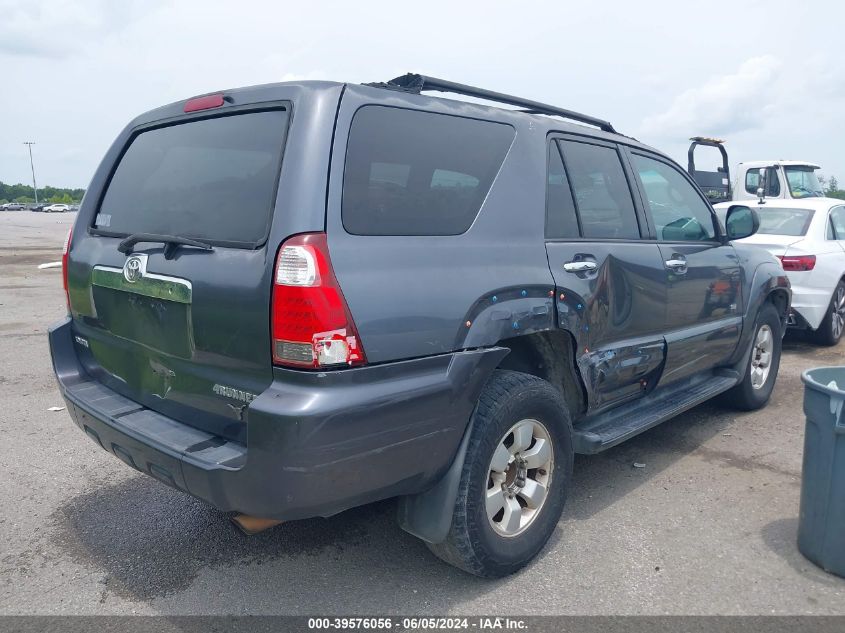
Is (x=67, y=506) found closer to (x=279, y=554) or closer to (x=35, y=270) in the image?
(x=279, y=554)

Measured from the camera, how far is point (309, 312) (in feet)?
7.31

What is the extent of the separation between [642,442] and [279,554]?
2619mm

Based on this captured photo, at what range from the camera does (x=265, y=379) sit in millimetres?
2330

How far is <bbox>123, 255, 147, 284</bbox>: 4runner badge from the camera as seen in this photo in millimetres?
2727

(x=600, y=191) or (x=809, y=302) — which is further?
(x=809, y=302)

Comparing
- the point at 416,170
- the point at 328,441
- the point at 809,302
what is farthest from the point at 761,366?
the point at 328,441

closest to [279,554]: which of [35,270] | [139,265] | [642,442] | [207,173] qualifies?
[139,265]

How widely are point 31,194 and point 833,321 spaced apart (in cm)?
13349

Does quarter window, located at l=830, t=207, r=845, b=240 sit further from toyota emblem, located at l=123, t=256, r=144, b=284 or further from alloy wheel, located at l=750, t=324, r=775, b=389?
toyota emblem, located at l=123, t=256, r=144, b=284

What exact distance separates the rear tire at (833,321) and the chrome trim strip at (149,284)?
7002mm

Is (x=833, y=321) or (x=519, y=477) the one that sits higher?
(x=519, y=477)

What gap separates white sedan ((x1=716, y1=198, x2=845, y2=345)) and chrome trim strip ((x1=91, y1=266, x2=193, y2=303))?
5.86 metres

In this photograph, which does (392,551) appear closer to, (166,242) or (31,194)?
(166,242)

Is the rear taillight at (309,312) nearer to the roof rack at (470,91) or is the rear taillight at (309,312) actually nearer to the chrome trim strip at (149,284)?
the chrome trim strip at (149,284)
